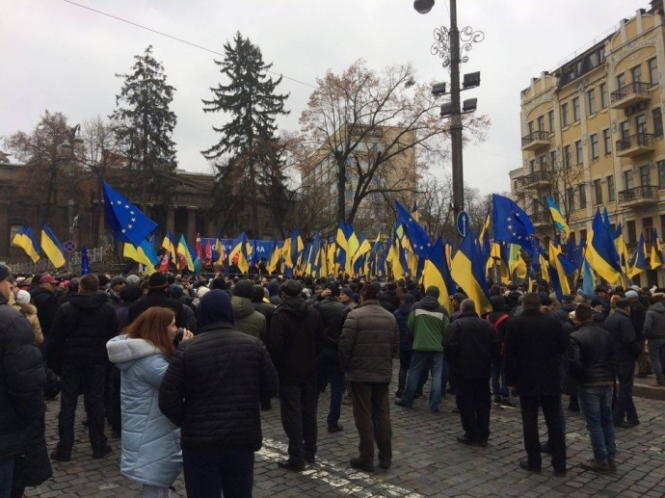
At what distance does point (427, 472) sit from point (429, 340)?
8.72 ft

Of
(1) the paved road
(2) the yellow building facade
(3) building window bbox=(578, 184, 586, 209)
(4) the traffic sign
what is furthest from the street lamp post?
(3) building window bbox=(578, 184, 586, 209)

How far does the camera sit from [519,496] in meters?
4.91

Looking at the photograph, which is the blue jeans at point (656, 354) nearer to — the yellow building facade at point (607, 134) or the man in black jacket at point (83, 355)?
the man in black jacket at point (83, 355)

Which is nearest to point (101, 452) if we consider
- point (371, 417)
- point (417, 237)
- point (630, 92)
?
point (371, 417)

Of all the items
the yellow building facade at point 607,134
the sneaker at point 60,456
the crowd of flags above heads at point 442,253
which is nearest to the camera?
the sneaker at point 60,456

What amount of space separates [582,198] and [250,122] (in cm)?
2681

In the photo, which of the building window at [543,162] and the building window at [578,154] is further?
the building window at [543,162]

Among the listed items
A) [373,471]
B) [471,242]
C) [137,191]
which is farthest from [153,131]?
[373,471]

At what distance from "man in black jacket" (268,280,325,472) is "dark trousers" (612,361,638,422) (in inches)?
166

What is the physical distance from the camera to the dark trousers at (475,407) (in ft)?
21.2

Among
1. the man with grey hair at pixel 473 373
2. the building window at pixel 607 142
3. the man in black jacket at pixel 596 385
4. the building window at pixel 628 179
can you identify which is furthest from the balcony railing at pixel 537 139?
the man in black jacket at pixel 596 385

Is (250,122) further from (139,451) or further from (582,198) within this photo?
(139,451)

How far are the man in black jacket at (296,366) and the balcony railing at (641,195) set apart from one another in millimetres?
Result: 36470

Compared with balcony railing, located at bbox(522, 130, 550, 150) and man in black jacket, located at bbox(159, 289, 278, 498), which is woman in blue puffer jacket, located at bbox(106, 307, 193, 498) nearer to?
man in black jacket, located at bbox(159, 289, 278, 498)
